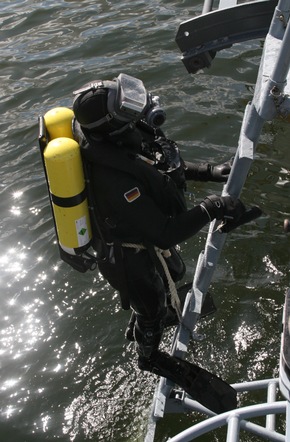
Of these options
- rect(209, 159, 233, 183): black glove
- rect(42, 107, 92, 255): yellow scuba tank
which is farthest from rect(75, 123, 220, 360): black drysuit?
rect(209, 159, 233, 183): black glove

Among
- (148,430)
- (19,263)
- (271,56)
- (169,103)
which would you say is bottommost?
(148,430)

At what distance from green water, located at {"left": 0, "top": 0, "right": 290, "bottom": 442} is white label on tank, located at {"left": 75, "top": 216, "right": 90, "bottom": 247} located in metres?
2.01

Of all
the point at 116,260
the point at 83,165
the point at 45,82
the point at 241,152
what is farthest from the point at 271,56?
the point at 45,82

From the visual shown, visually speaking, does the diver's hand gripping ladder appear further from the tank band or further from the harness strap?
the tank band

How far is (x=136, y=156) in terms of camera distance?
421cm

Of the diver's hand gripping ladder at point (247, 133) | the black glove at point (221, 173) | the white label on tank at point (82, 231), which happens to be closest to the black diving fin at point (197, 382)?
the diver's hand gripping ladder at point (247, 133)

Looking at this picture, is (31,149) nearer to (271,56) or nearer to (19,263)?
(19,263)

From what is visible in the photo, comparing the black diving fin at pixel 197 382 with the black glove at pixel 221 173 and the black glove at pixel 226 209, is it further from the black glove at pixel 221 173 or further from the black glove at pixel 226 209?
the black glove at pixel 221 173

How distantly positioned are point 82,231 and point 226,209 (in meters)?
1.08

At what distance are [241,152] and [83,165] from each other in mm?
1131

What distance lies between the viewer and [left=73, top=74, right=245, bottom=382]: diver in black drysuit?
4121 mm

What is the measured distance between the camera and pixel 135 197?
4.18 m

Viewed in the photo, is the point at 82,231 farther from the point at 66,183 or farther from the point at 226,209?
the point at 226,209

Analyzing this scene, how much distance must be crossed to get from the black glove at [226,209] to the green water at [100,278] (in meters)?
2.16
